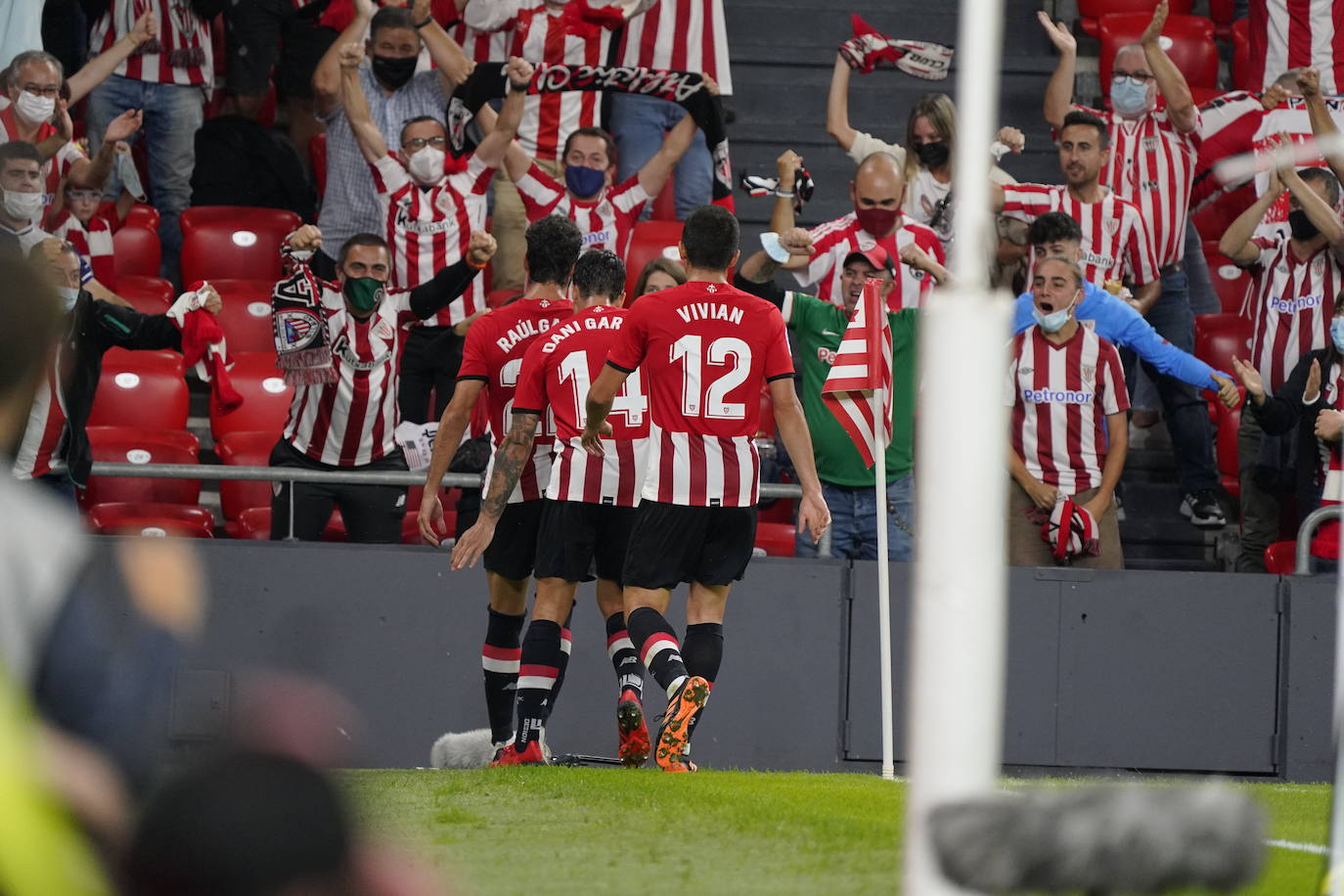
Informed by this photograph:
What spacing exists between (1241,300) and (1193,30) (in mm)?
2436

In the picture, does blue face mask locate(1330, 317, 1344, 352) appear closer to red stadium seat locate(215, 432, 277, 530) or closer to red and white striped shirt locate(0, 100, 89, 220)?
red stadium seat locate(215, 432, 277, 530)

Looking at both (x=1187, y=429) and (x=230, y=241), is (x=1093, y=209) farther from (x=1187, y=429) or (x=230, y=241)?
(x=230, y=241)

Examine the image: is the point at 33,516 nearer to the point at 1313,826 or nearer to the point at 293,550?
the point at 1313,826

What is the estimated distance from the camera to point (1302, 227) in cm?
1023

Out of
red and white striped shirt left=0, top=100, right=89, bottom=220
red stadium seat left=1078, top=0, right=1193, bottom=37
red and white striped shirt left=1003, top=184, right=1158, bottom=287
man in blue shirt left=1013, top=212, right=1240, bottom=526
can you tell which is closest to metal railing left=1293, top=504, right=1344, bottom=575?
man in blue shirt left=1013, top=212, right=1240, bottom=526

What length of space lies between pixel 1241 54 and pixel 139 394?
8372mm

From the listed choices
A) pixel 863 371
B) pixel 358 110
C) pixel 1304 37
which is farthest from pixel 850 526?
pixel 1304 37

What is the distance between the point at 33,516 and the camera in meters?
2.25

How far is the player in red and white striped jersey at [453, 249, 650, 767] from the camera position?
23.7 ft

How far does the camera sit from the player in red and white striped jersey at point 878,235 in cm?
958

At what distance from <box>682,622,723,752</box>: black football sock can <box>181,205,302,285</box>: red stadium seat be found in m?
5.27

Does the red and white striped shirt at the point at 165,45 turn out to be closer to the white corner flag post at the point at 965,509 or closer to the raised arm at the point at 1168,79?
the raised arm at the point at 1168,79

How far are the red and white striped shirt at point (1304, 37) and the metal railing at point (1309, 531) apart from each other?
4434mm

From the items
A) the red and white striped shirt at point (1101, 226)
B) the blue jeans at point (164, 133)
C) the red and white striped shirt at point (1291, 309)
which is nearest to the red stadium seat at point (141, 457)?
the blue jeans at point (164, 133)
